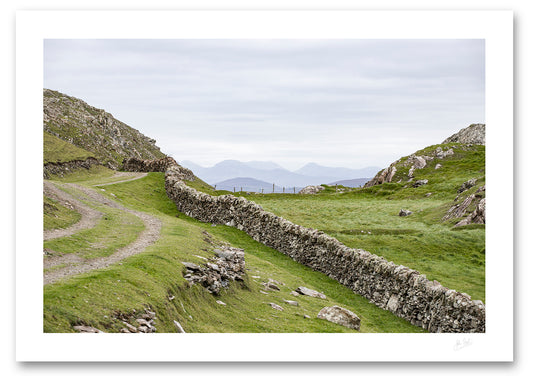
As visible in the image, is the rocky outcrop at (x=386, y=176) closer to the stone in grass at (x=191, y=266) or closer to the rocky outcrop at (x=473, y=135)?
the rocky outcrop at (x=473, y=135)

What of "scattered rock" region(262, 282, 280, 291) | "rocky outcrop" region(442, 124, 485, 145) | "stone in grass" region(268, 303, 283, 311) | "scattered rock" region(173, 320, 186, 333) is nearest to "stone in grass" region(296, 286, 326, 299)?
"scattered rock" region(262, 282, 280, 291)

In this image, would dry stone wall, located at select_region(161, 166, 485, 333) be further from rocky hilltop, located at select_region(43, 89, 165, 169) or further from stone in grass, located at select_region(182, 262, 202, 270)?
rocky hilltop, located at select_region(43, 89, 165, 169)

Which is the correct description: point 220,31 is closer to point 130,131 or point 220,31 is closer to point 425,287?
point 425,287

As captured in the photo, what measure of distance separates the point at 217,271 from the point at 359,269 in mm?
12268

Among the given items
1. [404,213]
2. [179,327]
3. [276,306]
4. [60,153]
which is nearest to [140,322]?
[179,327]

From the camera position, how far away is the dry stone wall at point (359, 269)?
20906 millimetres

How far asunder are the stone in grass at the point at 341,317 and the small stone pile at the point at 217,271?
4.56 m

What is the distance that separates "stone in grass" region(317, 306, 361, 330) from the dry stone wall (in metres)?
5.01

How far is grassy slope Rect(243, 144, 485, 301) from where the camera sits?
90.6 ft

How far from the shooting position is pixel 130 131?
5856 inches

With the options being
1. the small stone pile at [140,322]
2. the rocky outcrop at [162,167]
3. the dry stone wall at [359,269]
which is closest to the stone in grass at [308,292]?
the dry stone wall at [359,269]
